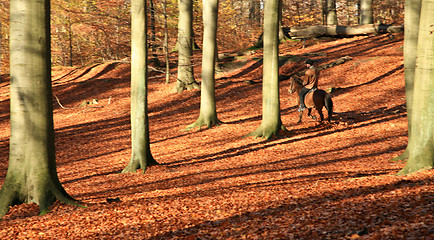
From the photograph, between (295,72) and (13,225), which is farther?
(295,72)

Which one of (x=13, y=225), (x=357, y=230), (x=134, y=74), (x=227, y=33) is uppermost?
(x=227, y=33)

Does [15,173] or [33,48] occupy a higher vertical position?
[33,48]

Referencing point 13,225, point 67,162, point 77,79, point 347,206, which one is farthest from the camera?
point 77,79

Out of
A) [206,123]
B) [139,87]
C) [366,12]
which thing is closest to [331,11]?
[366,12]

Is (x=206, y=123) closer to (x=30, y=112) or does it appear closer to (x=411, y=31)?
(x=411, y=31)

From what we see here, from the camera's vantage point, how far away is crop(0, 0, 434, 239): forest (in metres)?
5.47

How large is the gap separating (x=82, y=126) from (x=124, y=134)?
3121 millimetres

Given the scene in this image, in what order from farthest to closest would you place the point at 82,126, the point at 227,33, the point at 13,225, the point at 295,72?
the point at 227,33
the point at 295,72
the point at 82,126
the point at 13,225

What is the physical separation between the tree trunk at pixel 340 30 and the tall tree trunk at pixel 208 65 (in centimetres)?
1282

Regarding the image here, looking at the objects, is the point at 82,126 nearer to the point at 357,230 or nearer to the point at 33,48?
the point at 33,48

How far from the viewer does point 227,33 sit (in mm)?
39688

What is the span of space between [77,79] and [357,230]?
27673mm

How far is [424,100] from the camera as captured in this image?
6.58m

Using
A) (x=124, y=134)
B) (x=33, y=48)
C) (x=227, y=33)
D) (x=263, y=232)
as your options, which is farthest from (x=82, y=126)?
(x=227, y=33)
